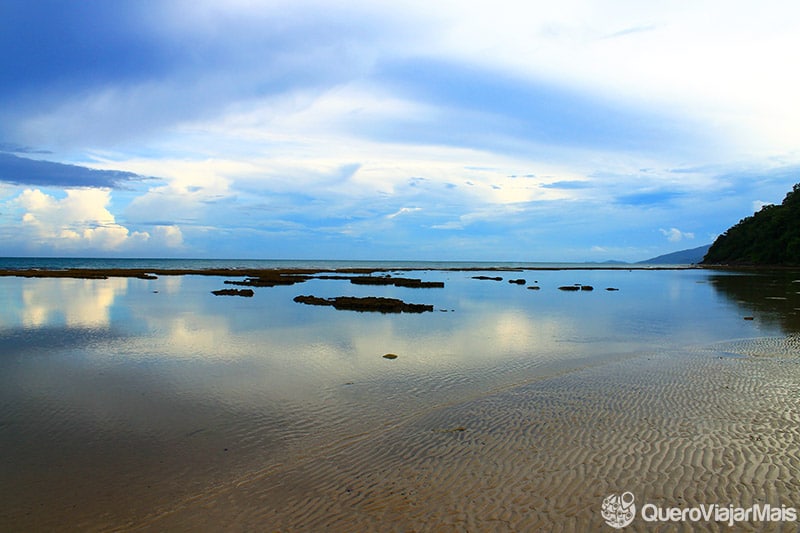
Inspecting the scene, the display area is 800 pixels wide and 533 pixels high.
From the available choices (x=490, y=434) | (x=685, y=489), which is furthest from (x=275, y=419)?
(x=685, y=489)

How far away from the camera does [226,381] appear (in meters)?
13.3

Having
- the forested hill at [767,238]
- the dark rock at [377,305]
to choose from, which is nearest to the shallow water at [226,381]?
the dark rock at [377,305]

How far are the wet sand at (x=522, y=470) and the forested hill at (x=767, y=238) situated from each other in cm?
13936

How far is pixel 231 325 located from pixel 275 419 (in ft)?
50.3

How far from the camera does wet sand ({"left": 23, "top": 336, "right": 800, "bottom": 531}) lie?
6.30 meters

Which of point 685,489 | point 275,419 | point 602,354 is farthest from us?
point 602,354

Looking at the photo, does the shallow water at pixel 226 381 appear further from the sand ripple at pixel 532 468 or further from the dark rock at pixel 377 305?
the dark rock at pixel 377 305

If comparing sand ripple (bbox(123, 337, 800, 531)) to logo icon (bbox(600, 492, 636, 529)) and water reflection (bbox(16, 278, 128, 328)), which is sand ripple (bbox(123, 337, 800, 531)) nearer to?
logo icon (bbox(600, 492, 636, 529))

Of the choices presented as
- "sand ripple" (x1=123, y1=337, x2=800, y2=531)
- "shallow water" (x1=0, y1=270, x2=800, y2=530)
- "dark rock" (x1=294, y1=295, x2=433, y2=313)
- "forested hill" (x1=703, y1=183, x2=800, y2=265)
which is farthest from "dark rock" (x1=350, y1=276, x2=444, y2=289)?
"forested hill" (x1=703, y1=183, x2=800, y2=265)

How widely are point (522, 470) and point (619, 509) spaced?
1565mm

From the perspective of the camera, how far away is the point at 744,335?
22.0 meters

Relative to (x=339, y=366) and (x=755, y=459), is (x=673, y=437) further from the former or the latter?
(x=339, y=366)

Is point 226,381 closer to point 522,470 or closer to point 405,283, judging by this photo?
point 522,470

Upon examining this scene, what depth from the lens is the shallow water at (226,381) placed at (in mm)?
7430
